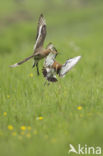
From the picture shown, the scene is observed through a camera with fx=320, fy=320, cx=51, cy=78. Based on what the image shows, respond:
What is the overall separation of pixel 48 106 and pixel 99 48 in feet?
26.8

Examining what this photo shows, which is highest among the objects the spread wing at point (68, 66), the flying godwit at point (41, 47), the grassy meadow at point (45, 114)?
the flying godwit at point (41, 47)

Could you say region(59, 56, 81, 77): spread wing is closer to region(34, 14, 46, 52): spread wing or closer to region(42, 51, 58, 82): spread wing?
region(42, 51, 58, 82): spread wing

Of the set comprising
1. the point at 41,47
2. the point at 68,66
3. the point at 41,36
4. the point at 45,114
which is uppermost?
the point at 41,36

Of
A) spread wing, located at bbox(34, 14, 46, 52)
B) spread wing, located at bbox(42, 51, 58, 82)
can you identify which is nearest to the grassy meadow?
spread wing, located at bbox(42, 51, 58, 82)

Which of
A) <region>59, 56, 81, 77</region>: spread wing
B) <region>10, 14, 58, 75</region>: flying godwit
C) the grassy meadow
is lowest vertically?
the grassy meadow

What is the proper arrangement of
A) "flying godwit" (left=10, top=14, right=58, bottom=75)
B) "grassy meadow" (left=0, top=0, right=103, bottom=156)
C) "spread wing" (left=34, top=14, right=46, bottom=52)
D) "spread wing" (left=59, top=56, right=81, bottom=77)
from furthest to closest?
1. "spread wing" (left=34, top=14, right=46, bottom=52)
2. "flying godwit" (left=10, top=14, right=58, bottom=75)
3. "spread wing" (left=59, top=56, right=81, bottom=77)
4. "grassy meadow" (left=0, top=0, right=103, bottom=156)

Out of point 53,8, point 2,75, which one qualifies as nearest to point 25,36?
point 2,75

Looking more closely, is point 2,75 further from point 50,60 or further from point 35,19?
point 35,19

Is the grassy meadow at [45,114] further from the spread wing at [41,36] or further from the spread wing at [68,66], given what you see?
the spread wing at [41,36]

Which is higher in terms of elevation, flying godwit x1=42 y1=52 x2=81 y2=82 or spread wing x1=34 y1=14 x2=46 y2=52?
spread wing x1=34 y1=14 x2=46 y2=52

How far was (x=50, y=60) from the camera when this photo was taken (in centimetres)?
450

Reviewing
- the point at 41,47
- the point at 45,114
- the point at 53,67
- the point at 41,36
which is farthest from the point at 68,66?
the point at 45,114

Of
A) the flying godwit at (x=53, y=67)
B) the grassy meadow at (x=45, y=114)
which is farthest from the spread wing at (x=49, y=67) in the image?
the grassy meadow at (x=45, y=114)

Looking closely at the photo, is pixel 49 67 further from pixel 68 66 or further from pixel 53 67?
pixel 68 66
